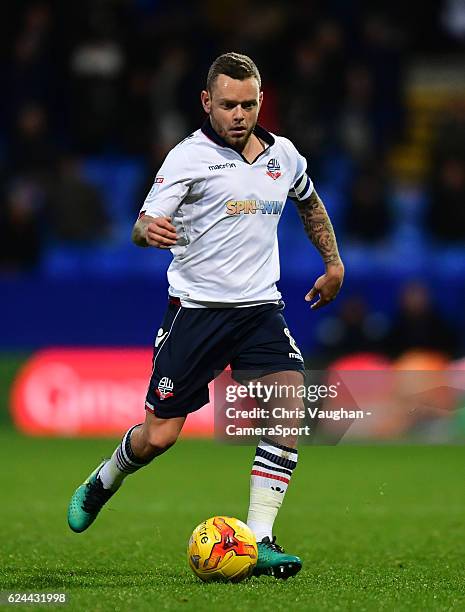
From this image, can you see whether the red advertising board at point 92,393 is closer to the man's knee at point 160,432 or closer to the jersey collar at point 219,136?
the man's knee at point 160,432

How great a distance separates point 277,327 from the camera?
6.04 meters

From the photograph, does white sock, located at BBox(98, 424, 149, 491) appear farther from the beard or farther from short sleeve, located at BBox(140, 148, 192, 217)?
the beard

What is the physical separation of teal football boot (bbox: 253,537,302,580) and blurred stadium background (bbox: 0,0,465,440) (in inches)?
299

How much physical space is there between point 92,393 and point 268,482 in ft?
24.9

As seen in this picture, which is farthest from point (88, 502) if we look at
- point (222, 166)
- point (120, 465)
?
point (222, 166)

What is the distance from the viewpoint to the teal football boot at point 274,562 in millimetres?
5684

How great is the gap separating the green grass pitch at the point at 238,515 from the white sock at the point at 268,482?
0.25 metres

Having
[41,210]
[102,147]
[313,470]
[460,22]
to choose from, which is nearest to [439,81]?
[460,22]

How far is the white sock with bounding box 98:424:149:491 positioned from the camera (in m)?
6.18

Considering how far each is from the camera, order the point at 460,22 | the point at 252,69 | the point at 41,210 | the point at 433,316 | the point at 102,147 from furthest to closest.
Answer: the point at 460,22 → the point at 102,147 → the point at 41,210 → the point at 433,316 → the point at 252,69

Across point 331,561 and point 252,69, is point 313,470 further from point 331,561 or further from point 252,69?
point 252,69

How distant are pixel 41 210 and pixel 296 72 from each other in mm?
3141

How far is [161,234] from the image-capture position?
5387 millimetres

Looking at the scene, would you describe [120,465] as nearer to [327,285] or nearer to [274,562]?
[274,562]
